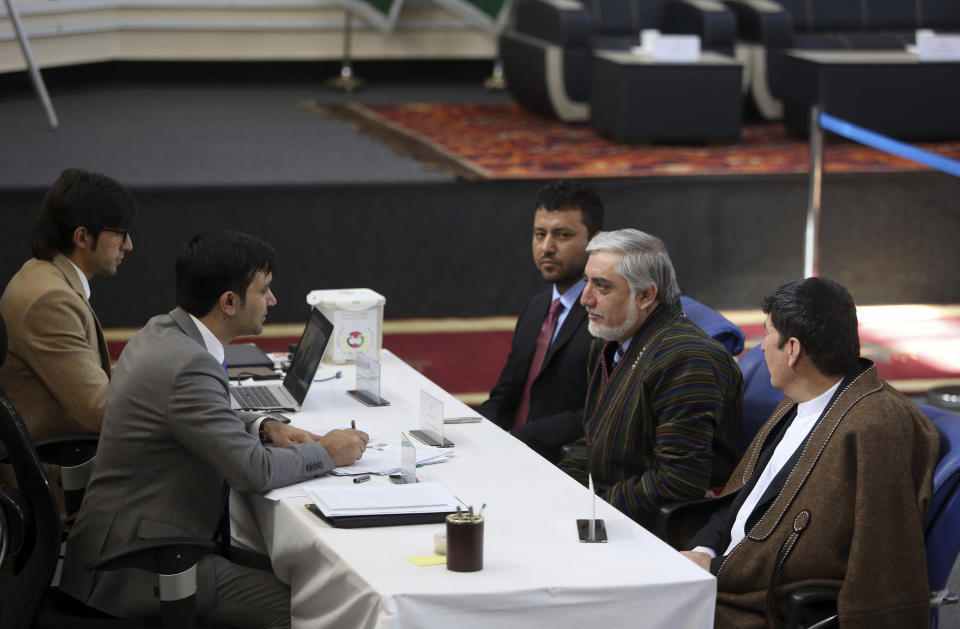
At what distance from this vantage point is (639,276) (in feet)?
9.81

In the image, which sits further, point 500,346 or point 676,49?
point 676,49

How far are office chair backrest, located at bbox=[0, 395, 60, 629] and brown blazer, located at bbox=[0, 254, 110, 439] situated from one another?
25.3 inches

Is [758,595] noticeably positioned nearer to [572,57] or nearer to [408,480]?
[408,480]

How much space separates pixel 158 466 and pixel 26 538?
0.91ft

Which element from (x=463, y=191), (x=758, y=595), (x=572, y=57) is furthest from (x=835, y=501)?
(x=572, y=57)

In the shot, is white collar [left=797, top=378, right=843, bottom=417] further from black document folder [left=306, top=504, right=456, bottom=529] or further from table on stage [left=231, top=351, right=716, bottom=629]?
black document folder [left=306, top=504, right=456, bottom=529]

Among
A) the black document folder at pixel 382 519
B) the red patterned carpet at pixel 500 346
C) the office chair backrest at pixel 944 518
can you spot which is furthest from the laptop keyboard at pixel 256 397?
the red patterned carpet at pixel 500 346

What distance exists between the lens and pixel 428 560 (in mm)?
2201

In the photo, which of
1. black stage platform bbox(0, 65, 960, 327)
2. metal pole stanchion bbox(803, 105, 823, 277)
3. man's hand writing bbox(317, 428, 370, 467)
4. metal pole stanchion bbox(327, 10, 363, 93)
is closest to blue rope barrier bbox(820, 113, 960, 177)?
metal pole stanchion bbox(803, 105, 823, 277)

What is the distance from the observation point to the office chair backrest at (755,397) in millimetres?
3082

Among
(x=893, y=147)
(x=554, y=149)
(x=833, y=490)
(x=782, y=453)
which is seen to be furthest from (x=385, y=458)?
(x=554, y=149)

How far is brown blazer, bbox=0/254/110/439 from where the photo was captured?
3.06 m

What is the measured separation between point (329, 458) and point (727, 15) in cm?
641

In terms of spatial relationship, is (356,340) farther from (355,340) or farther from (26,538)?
(26,538)
